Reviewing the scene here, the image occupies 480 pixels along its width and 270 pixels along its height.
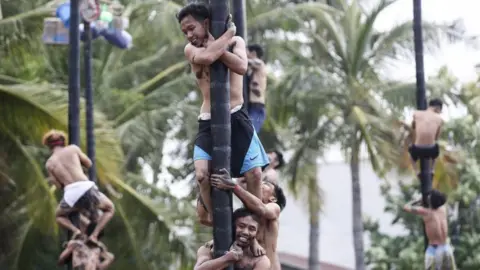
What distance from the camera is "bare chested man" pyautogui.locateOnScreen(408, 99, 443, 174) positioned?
1574cm

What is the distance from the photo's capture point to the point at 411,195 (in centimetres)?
2859

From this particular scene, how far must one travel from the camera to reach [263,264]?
859cm

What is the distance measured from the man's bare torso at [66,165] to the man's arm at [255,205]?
20.0 ft

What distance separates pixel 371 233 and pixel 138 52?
296 inches

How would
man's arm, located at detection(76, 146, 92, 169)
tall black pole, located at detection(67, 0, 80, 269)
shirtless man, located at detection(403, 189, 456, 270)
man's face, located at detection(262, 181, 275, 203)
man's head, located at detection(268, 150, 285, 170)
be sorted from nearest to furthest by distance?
man's face, located at detection(262, 181, 275, 203)
man's head, located at detection(268, 150, 285, 170)
tall black pole, located at detection(67, 0, 80, 269)
man's arm, located at detection(76, 146, 92, 169)
shirtless man, located at detection(403, 189, 456, 270)

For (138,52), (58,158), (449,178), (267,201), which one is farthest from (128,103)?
(267,201)

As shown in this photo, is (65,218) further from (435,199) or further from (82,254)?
(435,199)

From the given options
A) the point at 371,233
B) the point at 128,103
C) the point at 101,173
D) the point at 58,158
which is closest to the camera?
the point at 58,158

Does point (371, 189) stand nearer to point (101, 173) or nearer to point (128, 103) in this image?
point (128, 103)

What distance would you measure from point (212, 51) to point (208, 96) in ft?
1.16

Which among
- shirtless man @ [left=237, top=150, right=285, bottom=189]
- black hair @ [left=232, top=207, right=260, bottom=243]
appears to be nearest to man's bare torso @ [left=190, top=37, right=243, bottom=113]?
black hair @ [left=232, top=207, right=260, bottom=243]

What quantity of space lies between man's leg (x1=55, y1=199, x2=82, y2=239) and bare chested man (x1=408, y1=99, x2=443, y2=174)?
4.60 metres

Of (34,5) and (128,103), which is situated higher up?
(34,5)

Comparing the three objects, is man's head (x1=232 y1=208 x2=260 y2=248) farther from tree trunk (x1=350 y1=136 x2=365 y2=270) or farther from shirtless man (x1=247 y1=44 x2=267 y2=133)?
tree trunk (x1=350 y1=136 x2=365 y2=270)
